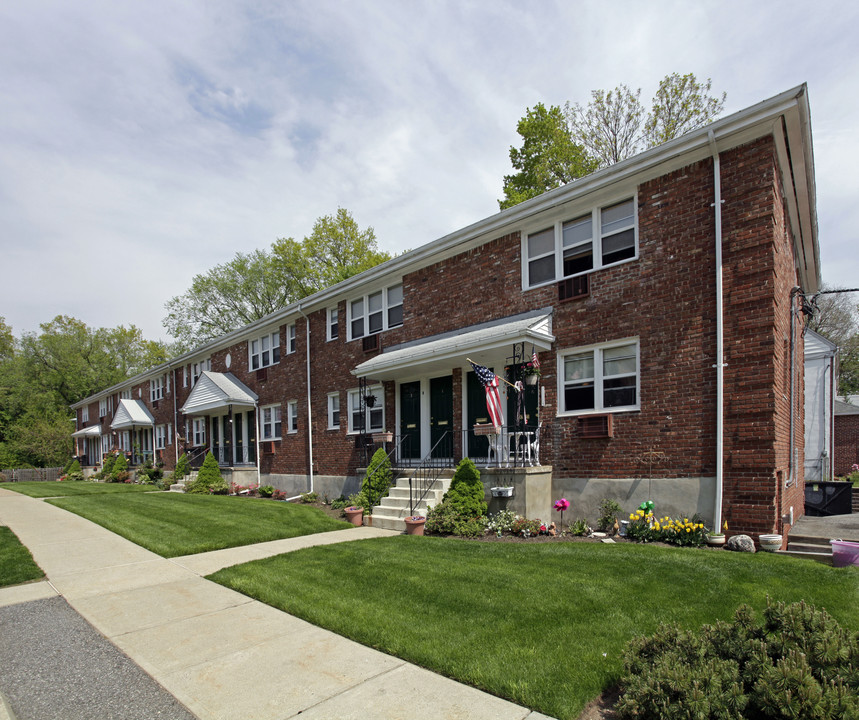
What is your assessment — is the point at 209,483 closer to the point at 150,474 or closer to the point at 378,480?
the point at 150,474

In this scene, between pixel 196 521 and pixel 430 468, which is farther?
pixel 430 468

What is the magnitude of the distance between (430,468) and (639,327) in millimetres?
5618

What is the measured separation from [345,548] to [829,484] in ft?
38.7

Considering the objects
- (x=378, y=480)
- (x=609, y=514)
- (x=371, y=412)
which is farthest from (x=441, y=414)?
(x=609, y=514)

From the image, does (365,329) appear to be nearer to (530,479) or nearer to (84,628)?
(530,479)

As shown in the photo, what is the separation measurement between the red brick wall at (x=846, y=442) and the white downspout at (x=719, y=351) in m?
22.2

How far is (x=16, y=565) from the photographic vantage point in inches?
296

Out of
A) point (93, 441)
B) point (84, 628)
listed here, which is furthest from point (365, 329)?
point (93, 441)

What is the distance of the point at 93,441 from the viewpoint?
148ft

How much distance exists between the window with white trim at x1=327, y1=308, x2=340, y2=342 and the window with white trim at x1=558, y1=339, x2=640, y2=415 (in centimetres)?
858

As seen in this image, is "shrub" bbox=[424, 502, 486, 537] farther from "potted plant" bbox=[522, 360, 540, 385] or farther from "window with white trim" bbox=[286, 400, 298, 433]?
"window with white trim" bbox=[286, 400, 298, 433]

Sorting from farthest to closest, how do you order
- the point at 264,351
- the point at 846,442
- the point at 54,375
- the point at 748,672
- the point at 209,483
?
1. the point at 54,375
2. the point at 846,442
3. the point at 264,351
4. the point at 209,483
5. the point at 748,672

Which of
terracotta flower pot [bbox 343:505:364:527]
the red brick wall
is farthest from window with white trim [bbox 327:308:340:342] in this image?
the red brick wall

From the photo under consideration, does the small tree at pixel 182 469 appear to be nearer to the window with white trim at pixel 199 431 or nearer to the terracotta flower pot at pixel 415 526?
the window with white trim at pixel 199 431
